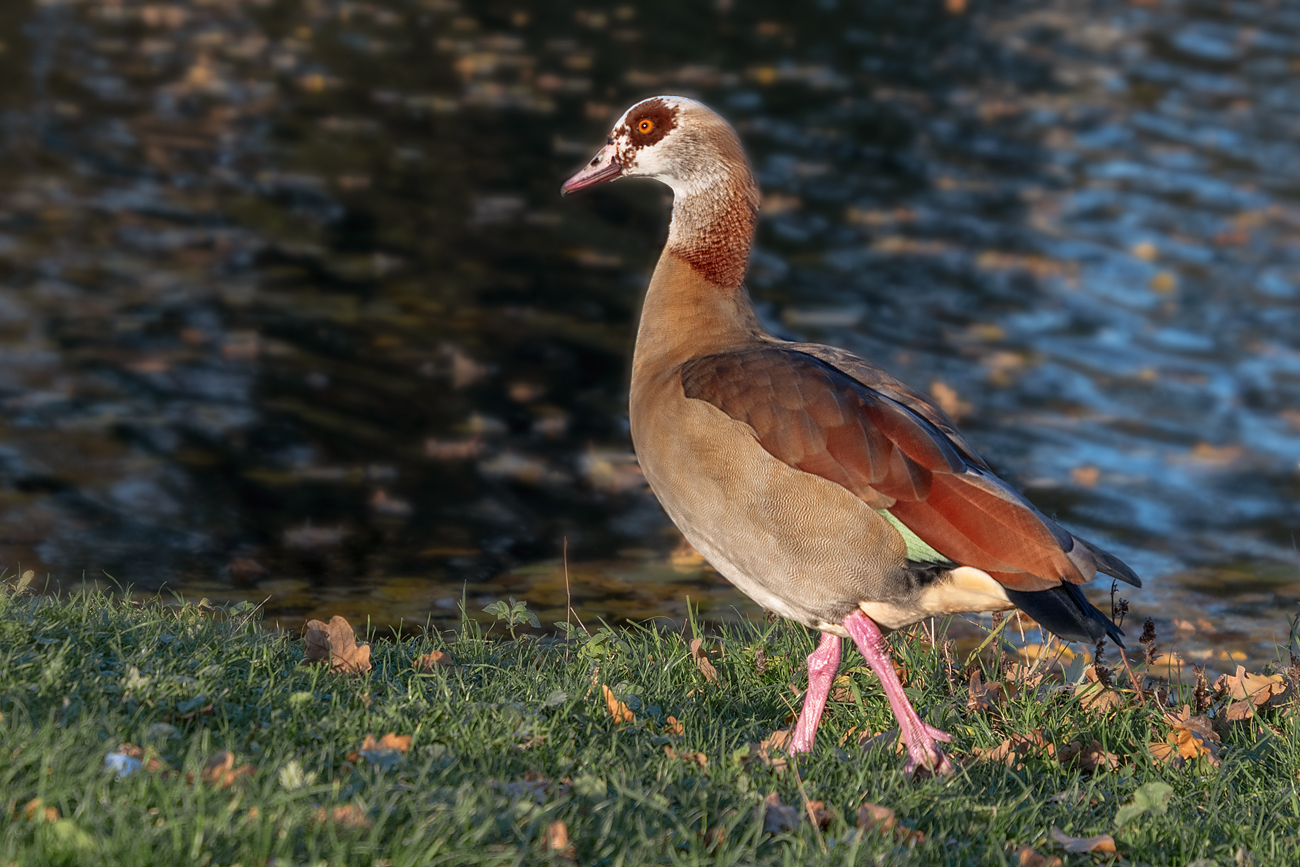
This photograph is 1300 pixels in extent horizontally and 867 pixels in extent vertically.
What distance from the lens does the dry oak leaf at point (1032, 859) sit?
3684 millimetres

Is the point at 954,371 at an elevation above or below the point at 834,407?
below

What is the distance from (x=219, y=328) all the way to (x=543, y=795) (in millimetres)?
7032

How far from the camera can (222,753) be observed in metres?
3.54

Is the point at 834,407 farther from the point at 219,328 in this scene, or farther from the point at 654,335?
the point at 219,328

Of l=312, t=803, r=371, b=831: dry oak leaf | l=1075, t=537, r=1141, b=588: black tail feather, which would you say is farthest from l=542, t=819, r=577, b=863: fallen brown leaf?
l=1075, t=537, r=1141, b=588: black tail feather

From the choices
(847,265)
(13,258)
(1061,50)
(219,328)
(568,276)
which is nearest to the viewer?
(219,328)

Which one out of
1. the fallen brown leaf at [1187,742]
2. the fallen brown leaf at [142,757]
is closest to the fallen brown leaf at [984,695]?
the fallen brown leaf at [1187,742]

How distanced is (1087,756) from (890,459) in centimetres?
117

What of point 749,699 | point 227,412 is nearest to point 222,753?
point 749,699

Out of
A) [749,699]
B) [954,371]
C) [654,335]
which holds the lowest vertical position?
[954,371]

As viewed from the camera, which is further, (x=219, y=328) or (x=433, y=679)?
(x=219, y=328)

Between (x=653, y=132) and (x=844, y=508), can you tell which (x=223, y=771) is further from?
(x=653, y=132)

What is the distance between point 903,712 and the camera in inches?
171

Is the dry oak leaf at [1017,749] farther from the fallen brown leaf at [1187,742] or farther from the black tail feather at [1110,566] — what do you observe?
the black tail feather at [1110,566]
